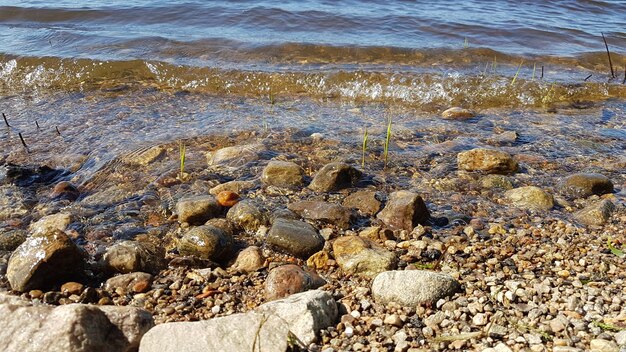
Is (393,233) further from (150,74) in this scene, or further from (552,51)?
(552,51)

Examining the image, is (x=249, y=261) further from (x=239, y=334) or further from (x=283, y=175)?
(x=283, y=175)

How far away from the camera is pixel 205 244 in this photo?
3502 mm

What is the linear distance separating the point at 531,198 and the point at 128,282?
3107 mm

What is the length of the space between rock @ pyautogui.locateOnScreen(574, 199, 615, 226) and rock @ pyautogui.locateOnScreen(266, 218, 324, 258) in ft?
6.64

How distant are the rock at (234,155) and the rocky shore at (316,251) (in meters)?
0.02

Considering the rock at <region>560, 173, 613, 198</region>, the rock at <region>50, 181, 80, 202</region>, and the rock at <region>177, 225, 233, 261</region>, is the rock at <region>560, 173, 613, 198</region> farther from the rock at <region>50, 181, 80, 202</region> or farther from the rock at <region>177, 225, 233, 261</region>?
the rock at <region>50, 181, 80, 202</region>

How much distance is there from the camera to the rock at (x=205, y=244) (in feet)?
11.5

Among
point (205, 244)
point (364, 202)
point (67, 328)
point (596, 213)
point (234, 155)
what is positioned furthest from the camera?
point (234, 155)

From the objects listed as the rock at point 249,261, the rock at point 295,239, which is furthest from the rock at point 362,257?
the rock at point 249,261

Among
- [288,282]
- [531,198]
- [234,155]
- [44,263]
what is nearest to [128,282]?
[44,263]

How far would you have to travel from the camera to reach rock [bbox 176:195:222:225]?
3963mm

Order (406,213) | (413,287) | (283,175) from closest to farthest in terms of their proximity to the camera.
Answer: (413,287)
(406,213)
(283,175)

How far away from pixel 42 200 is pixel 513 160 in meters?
4.15

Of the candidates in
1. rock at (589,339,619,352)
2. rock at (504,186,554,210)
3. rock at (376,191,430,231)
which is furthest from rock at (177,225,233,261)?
rock at (504,186,554,210)
